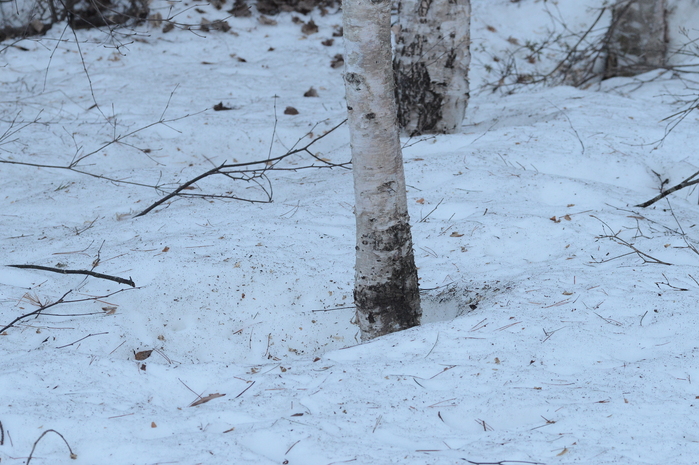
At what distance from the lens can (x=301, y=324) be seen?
2660 millimetres

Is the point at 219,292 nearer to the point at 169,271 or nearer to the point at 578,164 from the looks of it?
the point at 169,271

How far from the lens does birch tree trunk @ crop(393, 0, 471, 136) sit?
4.20 metres

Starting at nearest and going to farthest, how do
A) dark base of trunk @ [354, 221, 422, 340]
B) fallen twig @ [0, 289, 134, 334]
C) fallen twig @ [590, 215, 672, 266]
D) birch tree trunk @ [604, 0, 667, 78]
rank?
fallen twig @ [0, 289, 134, 334]
dark base of trunk @ [354, 221, 422, 340]
fallen twig @ [590, 215, 672, 266]
birch tree trunk @ [604, 0, 667, 78]

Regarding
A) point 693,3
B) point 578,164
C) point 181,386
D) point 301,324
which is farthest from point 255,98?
point 693,3

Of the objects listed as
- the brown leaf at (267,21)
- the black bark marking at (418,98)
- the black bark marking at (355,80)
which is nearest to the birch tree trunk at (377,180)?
the black bark marking at (355,80)

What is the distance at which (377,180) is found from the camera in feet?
7.43

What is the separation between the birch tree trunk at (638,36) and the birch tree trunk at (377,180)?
4668 mm

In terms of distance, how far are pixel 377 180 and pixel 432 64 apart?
234cm

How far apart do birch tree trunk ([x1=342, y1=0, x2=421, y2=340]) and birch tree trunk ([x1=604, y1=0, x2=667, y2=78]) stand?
467 centimetres

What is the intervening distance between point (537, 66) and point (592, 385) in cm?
551

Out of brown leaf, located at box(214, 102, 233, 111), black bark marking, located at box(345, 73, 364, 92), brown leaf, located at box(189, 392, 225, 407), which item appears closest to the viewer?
brown leaf, located at box(189, 392, 225, 407)

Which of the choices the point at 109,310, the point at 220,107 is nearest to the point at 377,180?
the point at 109,310

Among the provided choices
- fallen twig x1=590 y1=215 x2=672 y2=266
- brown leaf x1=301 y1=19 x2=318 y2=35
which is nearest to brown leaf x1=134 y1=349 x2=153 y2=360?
fallen twig x1=590 y1=215 x2=672 y2=266

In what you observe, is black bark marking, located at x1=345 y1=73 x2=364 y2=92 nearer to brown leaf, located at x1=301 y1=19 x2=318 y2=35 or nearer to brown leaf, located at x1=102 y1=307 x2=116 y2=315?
brown leaf, located at x1=102 y1=307 x2=116 y2=315
